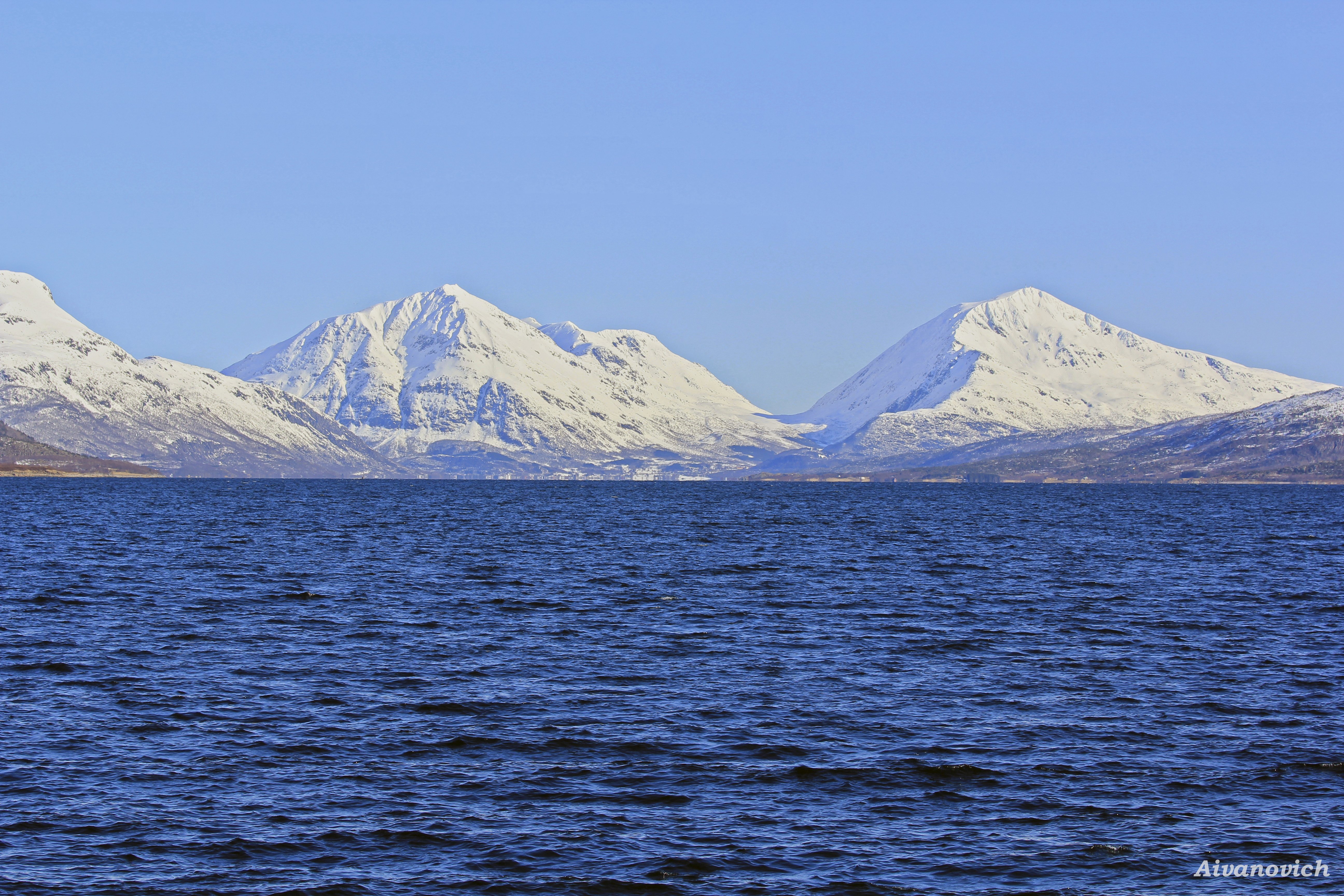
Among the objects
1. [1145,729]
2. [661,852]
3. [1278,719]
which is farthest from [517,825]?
[1278,719]

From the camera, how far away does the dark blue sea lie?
28734mm

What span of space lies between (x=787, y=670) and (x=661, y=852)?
2354cm

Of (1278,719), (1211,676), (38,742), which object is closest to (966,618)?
(1211,676)

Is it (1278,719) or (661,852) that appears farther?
(1278,719)

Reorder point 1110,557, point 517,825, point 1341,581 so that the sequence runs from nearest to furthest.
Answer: point 517,825, point 1341,581, point 1110,557

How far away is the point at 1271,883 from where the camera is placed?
2775cm

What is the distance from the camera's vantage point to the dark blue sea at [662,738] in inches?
1131

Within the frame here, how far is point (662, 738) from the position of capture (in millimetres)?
40094

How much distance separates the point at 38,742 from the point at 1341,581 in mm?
85330

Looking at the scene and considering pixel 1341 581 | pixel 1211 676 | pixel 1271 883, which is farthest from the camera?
pixel 1341 581

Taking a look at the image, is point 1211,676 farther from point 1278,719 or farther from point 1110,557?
point 1110,557

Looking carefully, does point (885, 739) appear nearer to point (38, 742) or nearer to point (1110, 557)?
point (38, 742)

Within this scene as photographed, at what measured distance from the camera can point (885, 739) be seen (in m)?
40.1

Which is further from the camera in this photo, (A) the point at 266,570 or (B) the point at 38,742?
(A) the point at 266,570
